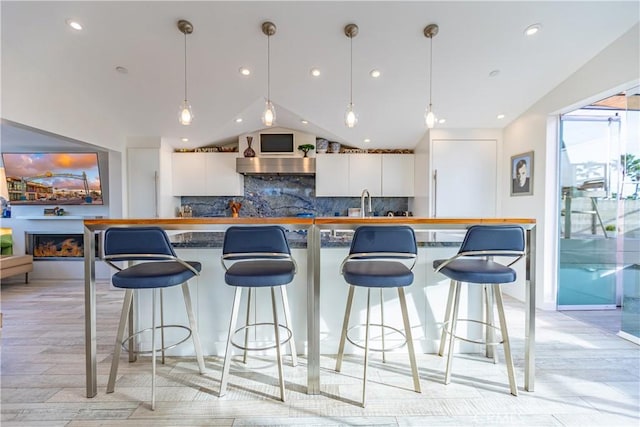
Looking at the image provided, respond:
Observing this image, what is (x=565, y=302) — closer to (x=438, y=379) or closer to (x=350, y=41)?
(x=438, y=379)

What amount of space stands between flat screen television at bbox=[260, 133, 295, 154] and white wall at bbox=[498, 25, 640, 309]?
3.21m

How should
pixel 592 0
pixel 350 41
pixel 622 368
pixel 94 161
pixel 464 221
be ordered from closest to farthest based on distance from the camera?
pixel 464 221 < pixel 622 368 < pixel 592 0 < pixel 350 41 < pixel 94 161

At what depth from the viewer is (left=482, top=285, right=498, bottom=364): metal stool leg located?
2193 millimetres

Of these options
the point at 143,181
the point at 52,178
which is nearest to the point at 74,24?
the point at 143,181

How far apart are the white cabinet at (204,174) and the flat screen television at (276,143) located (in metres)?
0.53

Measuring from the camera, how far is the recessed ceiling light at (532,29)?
2.67m

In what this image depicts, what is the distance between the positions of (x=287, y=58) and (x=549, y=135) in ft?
10.4

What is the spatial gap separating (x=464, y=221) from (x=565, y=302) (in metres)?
2.77

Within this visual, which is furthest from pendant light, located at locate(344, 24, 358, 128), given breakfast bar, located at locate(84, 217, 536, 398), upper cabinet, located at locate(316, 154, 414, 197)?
upper cabinet, located at locate(316, 154, 414, 197)

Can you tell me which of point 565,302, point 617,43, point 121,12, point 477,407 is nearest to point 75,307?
point 121,12

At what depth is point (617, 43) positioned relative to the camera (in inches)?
109

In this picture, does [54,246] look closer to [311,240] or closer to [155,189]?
[155,189]

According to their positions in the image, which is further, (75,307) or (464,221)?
(75,307)

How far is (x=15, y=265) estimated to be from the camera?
4.42 m
